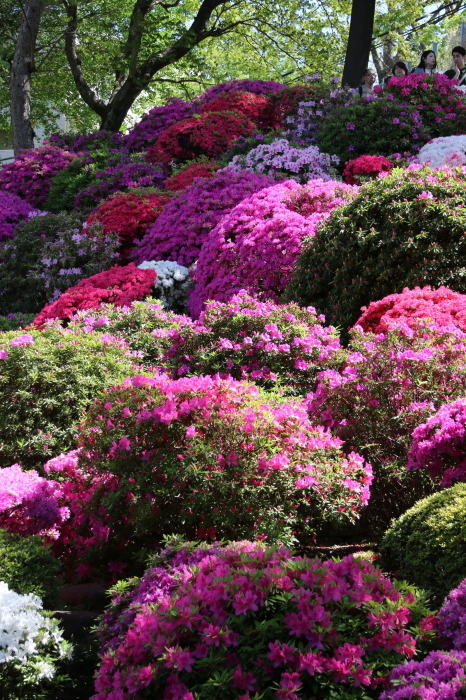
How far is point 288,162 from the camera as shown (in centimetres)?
1101

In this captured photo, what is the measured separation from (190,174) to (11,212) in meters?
3.98

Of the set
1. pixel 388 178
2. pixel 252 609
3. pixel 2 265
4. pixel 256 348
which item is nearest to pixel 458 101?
pixel 388 178

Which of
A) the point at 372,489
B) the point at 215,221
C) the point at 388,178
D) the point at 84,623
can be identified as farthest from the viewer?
the point at 215,221

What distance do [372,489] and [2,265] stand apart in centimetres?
870

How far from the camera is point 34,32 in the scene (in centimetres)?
1736

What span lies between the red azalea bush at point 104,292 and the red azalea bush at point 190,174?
10.8ft

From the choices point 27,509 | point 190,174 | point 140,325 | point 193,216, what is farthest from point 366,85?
point 27,509

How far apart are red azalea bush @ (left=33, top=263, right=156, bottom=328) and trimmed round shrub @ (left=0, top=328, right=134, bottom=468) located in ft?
7.49

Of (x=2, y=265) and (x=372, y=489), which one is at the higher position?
(x=2, y=265)

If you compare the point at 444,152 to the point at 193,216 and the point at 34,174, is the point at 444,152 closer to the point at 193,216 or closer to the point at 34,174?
the point at 193,216

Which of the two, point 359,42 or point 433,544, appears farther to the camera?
point 359,42

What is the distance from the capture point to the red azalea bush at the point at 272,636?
6.84 feet

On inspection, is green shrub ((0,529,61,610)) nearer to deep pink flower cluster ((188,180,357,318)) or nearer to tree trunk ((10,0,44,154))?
deep pink flower cluster ((188,180,357,318))

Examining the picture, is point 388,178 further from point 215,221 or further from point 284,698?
point 284,698
